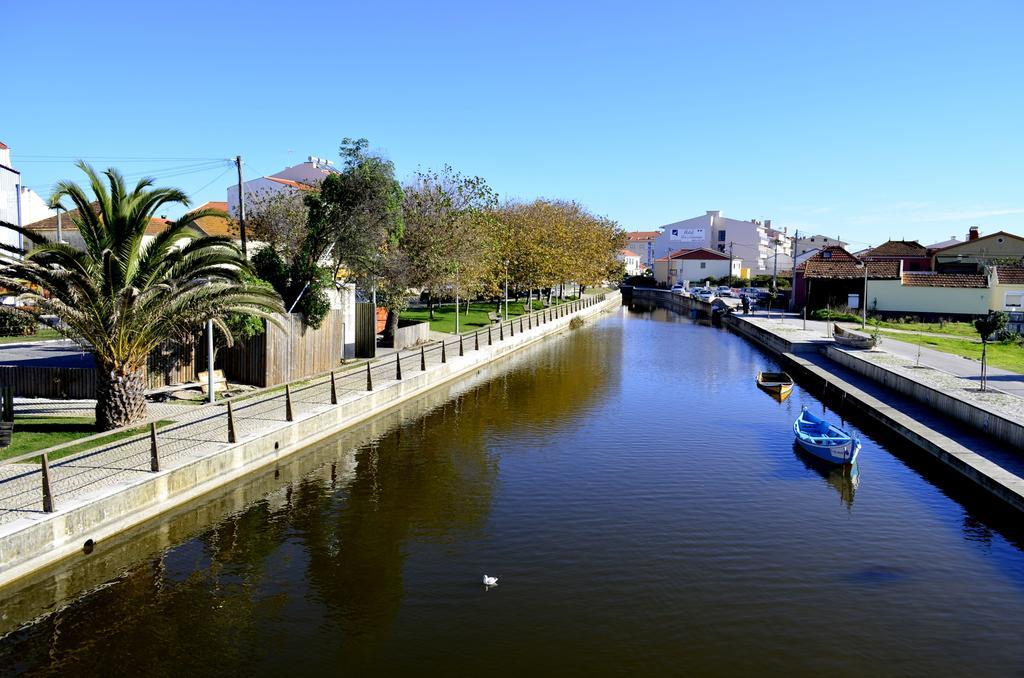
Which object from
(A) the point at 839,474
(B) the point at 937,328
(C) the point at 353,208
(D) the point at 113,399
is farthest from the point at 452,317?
(A) the point at 839,474

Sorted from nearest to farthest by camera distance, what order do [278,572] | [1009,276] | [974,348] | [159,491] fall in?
[278,572]
[159,491]
[974,348]
[1009,276]

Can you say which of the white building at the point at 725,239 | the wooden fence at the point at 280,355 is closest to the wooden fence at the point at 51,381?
the wooden fence at the point at 280,355

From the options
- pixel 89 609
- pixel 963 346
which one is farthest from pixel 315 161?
pixel 89 609

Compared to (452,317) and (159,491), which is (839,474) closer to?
(159,491)

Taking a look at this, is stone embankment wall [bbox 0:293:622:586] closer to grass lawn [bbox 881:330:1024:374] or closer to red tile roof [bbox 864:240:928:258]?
grass lawn [bbox 881:330:1024:374]

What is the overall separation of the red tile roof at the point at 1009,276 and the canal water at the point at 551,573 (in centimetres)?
4297

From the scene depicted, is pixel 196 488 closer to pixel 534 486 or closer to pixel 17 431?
pixel 17 431

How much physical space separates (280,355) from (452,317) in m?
29.2

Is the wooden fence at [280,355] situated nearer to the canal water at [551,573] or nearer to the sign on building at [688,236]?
the canal water at [551,573]

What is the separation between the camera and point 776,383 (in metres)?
31.2

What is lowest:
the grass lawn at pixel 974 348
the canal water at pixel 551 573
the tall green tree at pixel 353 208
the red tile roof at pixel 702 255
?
the canal water at pixel 551 573

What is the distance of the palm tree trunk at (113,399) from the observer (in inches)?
679

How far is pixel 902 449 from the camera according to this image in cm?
2111

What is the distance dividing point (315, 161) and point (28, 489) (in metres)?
64.0
